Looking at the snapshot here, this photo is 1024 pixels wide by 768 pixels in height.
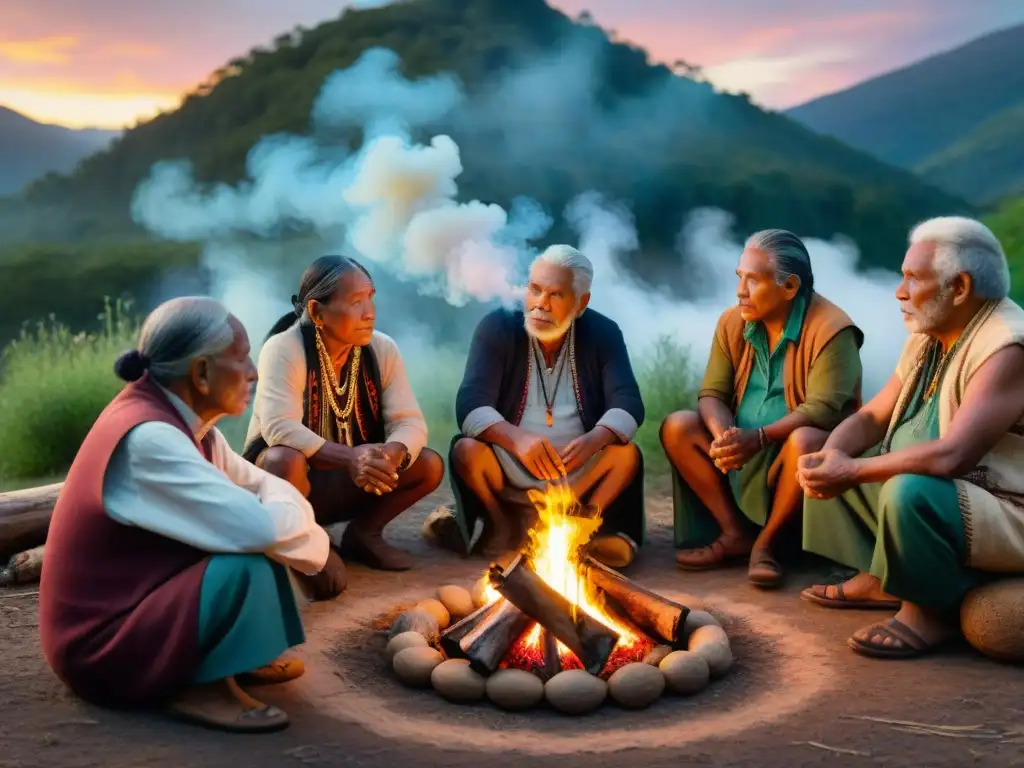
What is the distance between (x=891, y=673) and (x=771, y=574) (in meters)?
1.24

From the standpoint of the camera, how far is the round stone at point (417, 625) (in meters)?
4.86

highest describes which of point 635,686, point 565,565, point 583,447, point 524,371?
point 524,371

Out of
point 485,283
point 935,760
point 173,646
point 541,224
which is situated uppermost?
point 541,224

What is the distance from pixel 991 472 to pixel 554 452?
213 centimetres

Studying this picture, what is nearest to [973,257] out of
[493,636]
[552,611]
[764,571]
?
[764,571]

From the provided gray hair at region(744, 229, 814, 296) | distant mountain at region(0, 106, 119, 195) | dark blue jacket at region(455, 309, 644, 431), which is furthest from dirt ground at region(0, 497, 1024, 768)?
distant mountain at region(0, 106, 119, 195)

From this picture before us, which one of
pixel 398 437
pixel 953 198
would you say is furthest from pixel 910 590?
pixel 953 198

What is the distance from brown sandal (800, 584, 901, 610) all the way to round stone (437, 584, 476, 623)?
1640mm

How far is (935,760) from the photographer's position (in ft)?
12.1

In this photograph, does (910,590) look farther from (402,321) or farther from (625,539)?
(402,321)

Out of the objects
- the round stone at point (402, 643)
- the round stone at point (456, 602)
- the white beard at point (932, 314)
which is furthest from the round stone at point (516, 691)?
the white beard at point (932, 314)

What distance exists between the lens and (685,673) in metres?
4.39

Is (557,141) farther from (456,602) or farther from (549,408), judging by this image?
(456,602)

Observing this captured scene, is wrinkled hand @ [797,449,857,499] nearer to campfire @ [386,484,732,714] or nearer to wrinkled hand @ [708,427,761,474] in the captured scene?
campfire @ [386,484,732,714]
